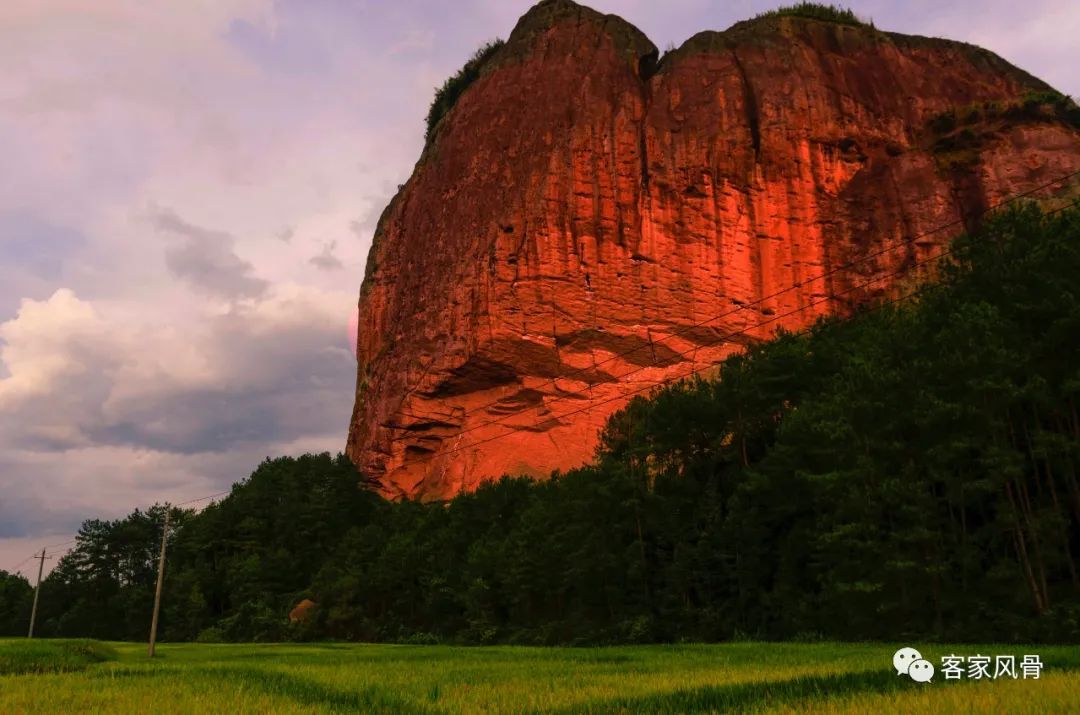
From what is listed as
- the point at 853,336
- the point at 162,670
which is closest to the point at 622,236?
the point at 853,336

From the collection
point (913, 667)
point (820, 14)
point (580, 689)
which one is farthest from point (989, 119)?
point (580, 689)

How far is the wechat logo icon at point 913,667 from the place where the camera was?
37.0 feet

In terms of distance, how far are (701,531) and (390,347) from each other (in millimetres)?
38821

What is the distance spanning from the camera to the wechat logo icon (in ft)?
37.0

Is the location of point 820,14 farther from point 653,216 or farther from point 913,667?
point 913,667

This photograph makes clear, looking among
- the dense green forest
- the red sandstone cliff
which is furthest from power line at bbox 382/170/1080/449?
the dense green forest

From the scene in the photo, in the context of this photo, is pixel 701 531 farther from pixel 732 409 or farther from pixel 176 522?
pixel 176 522

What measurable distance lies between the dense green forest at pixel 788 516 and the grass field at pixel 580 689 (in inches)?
255

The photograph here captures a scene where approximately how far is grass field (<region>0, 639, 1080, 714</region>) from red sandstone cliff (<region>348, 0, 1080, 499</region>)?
36.4 meters

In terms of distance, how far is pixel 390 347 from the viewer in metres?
65.7

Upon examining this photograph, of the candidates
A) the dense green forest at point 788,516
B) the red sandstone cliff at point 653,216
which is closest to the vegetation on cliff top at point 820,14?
the red sandstone cliff at point 653,216

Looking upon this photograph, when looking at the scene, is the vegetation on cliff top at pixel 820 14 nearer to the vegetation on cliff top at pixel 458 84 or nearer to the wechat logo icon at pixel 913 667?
the vegetation on cliff top at pixel 458 84

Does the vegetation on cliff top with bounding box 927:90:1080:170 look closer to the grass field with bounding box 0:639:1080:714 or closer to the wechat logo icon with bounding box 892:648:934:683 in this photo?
the grass field with bounding box 0:639:1080:714

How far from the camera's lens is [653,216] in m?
56.7
